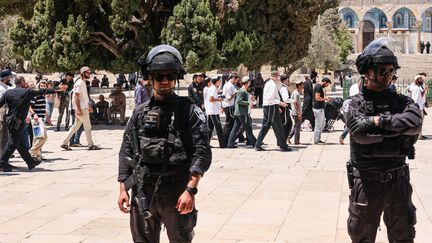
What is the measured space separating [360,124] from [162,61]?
142cm

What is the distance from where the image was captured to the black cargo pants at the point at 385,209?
4820 millimetres

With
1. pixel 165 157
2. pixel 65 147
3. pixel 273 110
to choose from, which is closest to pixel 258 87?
pixel 273 110

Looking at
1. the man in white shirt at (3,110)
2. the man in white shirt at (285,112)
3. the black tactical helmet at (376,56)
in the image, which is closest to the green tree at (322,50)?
the man in white shirt at (285,112)

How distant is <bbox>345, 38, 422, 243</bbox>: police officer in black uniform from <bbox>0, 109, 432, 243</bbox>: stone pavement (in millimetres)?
2008

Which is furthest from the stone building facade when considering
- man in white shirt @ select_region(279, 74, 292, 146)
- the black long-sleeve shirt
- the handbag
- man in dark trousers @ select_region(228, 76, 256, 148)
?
the handbag

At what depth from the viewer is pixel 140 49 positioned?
67.1 feet

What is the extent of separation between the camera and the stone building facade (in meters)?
76.9

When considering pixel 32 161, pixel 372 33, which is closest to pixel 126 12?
pixel 32 161

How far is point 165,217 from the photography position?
4.61m

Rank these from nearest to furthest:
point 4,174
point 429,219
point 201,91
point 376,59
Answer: point 376,59 < point 429,219 < point 4,174 < point 201,91

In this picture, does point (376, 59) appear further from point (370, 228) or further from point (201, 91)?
point (201, 91)

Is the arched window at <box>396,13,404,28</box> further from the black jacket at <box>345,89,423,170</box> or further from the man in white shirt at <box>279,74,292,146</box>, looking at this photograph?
the black jacket at <box>345,89,423,170</box>

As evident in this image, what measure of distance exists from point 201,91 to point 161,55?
11.9 metres

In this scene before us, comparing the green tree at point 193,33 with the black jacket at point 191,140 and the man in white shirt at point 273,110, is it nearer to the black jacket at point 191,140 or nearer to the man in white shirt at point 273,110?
the man in white shirt at point 273,110
